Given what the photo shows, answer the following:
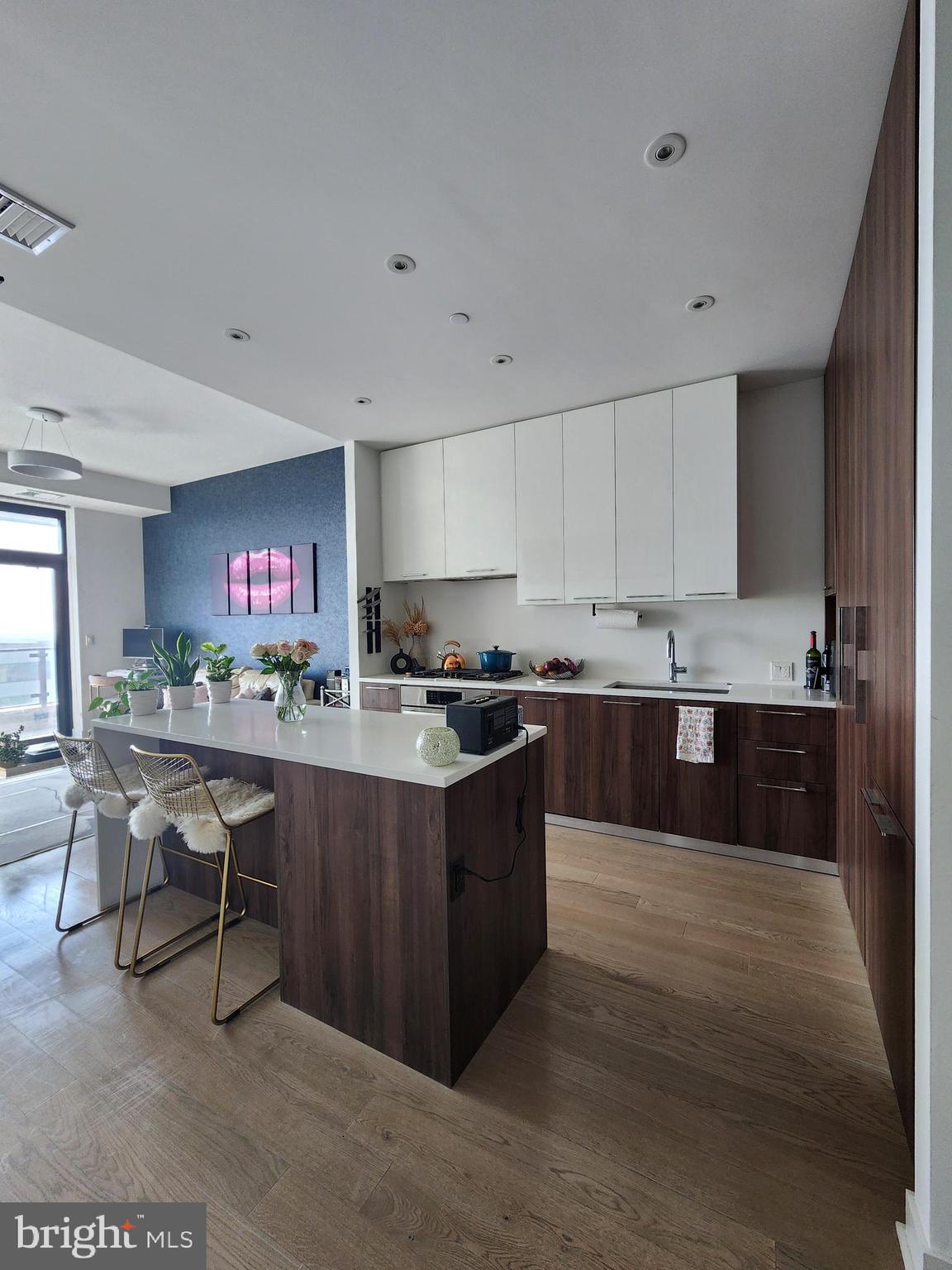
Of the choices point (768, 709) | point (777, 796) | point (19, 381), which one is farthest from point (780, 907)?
point (19, 381)

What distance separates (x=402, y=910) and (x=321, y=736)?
684 millimetres

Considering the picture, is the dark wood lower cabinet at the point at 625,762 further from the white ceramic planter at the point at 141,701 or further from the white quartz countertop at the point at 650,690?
the white ceramic planter at the point at 141,701

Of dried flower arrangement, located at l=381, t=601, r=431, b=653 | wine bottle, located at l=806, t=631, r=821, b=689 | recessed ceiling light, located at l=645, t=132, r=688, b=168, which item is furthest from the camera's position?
dried flower arrangement, located at l=381, t=601, r=431, b=653

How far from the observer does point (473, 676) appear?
12.3 ft

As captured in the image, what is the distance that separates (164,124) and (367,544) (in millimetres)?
2773

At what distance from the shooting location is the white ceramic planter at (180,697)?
2.51 metres

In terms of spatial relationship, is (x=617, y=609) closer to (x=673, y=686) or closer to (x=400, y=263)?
(x=673, y=686)

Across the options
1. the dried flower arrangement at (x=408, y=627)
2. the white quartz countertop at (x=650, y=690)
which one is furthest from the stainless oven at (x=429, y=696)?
the dried flower arrangement at (x=408, y=627)

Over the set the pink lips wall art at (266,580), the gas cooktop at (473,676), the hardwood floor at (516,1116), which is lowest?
the hardwood floor at (516,1116)

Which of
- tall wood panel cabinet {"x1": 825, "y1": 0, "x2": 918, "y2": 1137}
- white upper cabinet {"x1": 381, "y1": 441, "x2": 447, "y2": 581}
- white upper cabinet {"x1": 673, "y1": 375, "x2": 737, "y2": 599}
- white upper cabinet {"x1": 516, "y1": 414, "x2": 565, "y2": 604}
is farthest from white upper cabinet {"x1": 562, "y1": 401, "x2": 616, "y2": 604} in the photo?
tall wood panel cabinet {"x1": 825, "y1": 0, "x2": 918, "y2": 1137}

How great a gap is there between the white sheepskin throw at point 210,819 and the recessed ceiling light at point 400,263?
6.79 ft

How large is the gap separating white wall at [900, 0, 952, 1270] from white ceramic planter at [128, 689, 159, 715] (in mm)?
2802

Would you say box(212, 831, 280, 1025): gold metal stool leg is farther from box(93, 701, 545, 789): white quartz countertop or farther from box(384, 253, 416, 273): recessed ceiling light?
box(384, 253, 416, 273): recessed ceiling light

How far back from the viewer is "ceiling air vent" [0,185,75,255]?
163 centimetres
